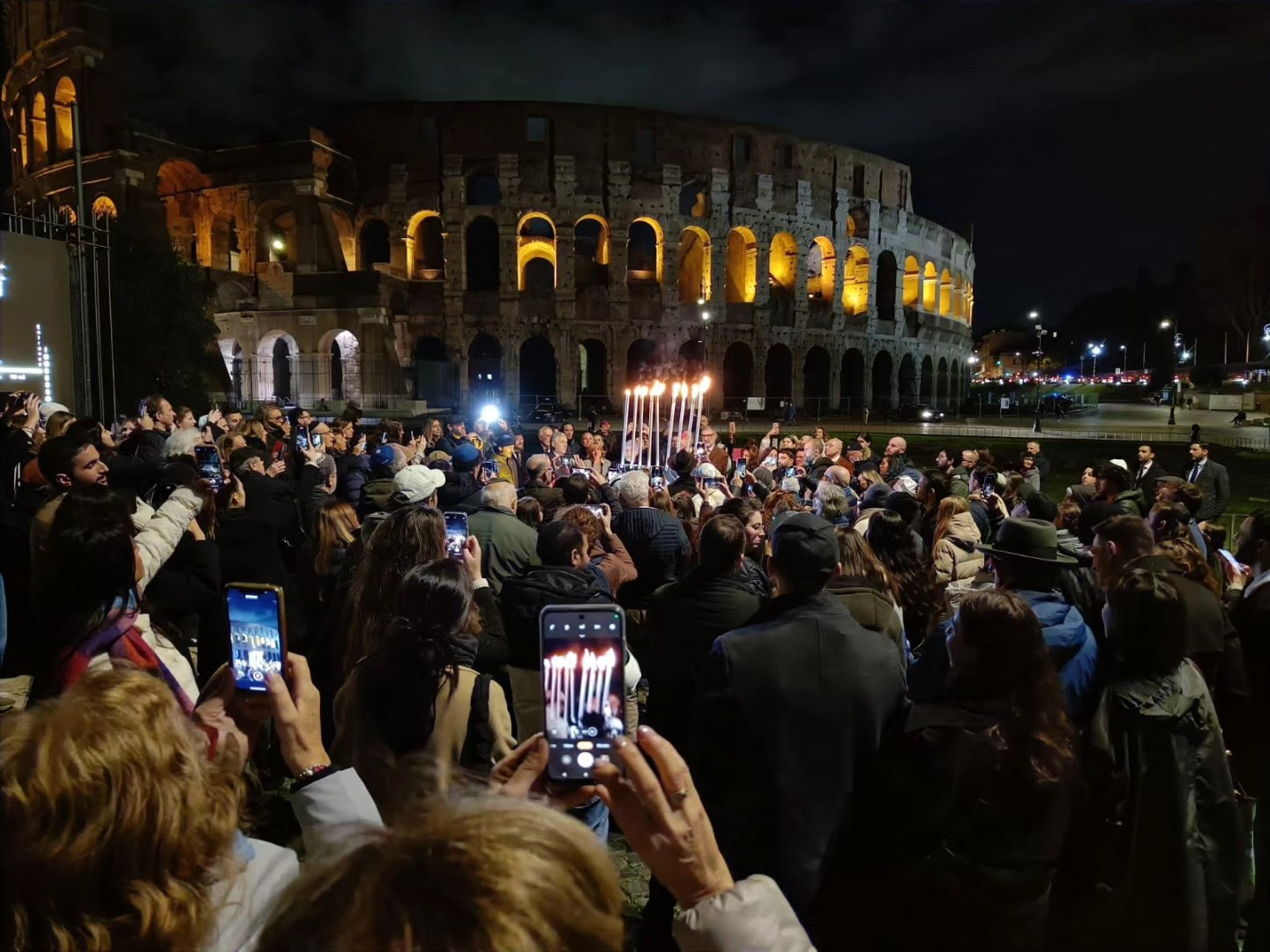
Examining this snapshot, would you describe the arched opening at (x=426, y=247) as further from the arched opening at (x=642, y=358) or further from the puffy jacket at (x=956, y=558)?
the puffy jacket at (x=956, y=558)

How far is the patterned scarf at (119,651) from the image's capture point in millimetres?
2482

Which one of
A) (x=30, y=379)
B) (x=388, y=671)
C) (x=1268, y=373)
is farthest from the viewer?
(x=1268, y=373)

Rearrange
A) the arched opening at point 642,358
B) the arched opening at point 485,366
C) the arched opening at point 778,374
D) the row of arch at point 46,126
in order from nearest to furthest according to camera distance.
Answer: the row of arch at point 46,126 → the arched opening at point 642,358 → the arched opening at point 485,366 → the arched opening at point 778,374

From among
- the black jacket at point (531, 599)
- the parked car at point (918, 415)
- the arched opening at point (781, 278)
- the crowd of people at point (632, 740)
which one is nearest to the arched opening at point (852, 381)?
the parked car at point (918, 415)

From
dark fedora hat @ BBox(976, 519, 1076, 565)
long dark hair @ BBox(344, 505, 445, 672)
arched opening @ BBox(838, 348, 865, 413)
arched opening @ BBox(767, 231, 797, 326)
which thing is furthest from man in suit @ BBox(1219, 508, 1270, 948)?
arched opening @ BBox(838, 348, 865, 413)

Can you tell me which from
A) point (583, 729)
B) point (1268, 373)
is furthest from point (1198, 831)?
point (1268, 373)

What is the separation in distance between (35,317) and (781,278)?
40.5 metres

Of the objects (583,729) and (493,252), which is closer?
(583,729)

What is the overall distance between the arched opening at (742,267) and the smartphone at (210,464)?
36.6 meters

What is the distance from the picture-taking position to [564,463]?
10117mm

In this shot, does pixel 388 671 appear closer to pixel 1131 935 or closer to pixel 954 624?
pixel 954 624

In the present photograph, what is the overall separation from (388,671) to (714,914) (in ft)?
4.84

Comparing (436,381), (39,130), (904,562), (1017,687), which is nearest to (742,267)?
(436,381)

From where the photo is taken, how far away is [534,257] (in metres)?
45.7
